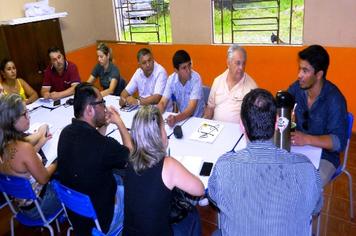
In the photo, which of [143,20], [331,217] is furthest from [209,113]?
[143,20]

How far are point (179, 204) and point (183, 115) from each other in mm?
1197

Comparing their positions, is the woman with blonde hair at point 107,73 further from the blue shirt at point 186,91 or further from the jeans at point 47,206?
the jeans at point 47,206

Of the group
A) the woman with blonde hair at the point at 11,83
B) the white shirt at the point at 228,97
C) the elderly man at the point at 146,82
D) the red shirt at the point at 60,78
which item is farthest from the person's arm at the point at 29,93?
the white shirt at the point at 228,97

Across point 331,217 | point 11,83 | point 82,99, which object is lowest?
point 331,217

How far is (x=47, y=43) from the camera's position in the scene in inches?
185

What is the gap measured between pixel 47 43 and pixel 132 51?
1443 mm

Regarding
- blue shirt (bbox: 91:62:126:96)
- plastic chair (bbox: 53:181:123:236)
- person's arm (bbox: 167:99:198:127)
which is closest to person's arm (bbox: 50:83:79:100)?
blue shirt (bbox: 91:62:126:96)

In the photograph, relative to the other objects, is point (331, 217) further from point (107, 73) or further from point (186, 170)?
point (107, 73)

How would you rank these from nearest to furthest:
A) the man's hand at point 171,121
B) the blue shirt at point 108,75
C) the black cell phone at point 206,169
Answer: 1. the black cell phone at point 206,169
2. the man's hand at point 171,121
3. the blue shirt at point 108,75

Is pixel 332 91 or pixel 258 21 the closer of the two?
pixel 332 91

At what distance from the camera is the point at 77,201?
1887 mm

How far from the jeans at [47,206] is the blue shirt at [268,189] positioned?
1477 millimetres

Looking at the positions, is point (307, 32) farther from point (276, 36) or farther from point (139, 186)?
point (139, 186)

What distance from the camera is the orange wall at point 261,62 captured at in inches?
156
